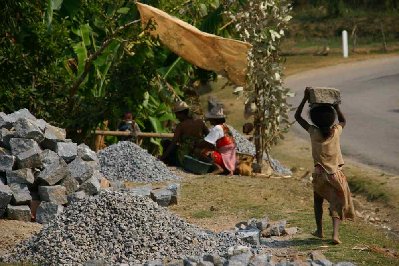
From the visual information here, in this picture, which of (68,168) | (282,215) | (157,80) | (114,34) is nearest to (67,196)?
(68,168)

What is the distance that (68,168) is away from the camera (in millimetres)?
12211

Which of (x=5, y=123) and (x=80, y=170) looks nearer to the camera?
(x=80, y=170)

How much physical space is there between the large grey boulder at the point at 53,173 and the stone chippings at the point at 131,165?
9.85 feet

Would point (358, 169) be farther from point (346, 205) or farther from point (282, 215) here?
point (346, 205)

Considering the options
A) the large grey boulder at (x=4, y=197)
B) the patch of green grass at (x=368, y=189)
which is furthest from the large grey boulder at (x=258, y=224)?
the patch of green grass at (x=368, y=189)

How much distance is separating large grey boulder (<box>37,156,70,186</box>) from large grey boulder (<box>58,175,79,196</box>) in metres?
0.04

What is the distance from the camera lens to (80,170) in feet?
40.2

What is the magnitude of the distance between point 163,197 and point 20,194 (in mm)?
1995

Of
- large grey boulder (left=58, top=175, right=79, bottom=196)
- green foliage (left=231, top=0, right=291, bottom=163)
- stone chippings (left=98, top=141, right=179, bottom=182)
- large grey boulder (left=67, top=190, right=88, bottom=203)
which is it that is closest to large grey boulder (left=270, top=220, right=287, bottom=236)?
large grey boulder (left=67, top=190, right=88, bottom=203)

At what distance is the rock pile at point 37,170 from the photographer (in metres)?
11.6

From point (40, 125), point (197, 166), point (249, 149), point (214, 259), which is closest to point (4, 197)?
point (40, 125)

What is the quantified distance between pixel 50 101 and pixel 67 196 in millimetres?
4620

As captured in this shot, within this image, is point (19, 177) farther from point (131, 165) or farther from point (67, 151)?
point (131, 165)

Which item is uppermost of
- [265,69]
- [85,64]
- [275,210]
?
[85,64]
